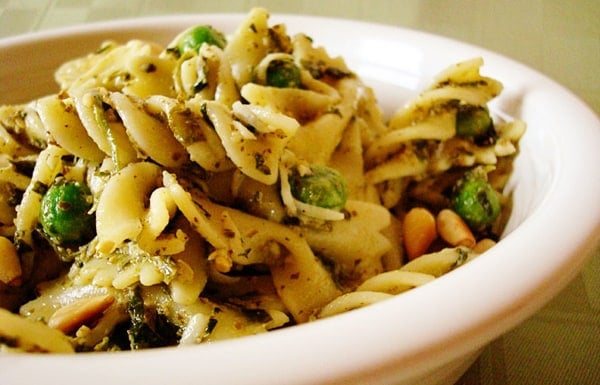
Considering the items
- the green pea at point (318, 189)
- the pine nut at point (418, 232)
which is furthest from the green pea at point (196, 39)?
the pine nut at point (418, 232)

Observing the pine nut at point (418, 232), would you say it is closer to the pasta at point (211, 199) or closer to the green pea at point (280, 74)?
the pasta at point (211, 199)

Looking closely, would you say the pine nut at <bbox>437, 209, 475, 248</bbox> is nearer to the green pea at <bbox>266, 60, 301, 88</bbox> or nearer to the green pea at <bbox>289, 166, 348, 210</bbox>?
the green pea at <bbox>289, 166, 348, 210</bbox>

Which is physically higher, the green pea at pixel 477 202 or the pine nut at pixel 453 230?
the green pea at pixel 477 202

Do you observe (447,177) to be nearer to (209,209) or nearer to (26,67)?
(209,209)

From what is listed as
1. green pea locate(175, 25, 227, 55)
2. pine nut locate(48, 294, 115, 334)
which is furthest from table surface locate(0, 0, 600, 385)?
green pea locate(175, 25, 227, 55)

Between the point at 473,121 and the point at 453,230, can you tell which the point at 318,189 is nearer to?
the point at 453,230

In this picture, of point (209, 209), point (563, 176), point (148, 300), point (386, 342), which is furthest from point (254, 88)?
point (386, 342)

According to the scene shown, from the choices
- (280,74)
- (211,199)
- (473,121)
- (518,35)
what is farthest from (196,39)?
(518,35)
